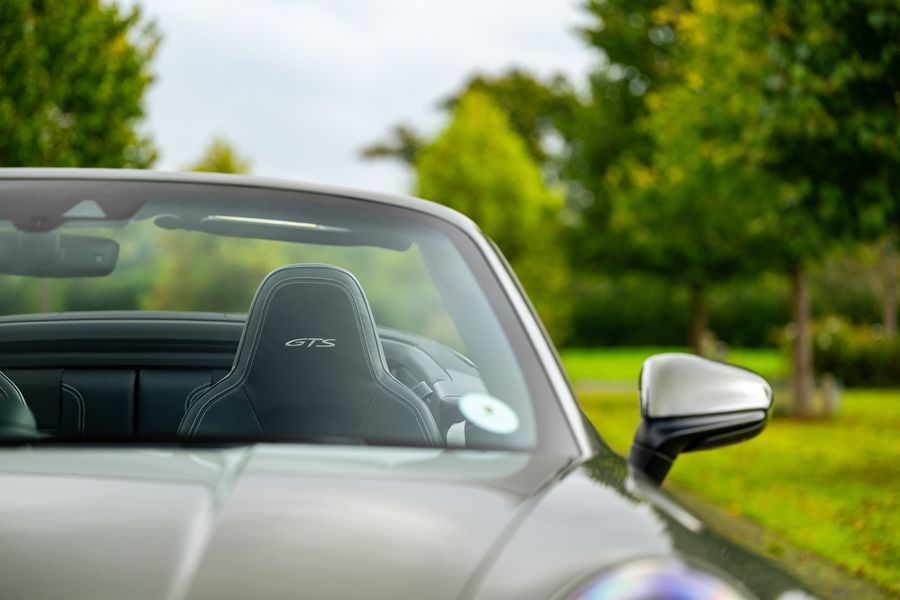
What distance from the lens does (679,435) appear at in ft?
8.11

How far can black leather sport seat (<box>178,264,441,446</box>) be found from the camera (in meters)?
2.96

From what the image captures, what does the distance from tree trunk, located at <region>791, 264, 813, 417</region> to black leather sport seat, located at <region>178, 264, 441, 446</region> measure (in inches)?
897

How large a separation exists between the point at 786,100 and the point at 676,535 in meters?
10.1

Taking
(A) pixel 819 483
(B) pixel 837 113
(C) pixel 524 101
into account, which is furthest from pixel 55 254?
(C) pixel 524 101

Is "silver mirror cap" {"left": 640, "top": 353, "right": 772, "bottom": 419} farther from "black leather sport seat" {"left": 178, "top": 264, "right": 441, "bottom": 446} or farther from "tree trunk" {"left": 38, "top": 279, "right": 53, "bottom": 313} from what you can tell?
"tree trunk" {"left": 38, "top": 279, "right": 53, "bottom": 313}

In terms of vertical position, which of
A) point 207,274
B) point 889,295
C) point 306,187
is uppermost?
point 306,187

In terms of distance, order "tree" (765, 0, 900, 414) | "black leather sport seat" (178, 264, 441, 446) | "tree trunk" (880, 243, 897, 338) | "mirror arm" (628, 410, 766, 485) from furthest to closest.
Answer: "tree trunk" (880, 243, 897, 338)
"tree" (765, 0, 900, 414)
"black leather sport seat" (178, 264, 441, 446)
"mirror arm" (628, 410, 766, 485)

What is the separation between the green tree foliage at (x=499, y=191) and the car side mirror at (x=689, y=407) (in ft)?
108

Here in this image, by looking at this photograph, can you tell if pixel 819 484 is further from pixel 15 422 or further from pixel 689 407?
pixel 15 422

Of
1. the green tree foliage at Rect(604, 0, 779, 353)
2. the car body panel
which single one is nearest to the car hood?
the car body panel

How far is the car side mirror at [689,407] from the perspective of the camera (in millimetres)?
2457

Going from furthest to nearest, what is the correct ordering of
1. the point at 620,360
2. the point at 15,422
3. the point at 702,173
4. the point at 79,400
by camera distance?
the point at 620,360 → the point at 702,173 → the point at 79,400 → the point at 15,422

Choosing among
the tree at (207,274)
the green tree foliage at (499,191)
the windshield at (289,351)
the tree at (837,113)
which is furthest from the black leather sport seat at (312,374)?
the tree at (207,274)

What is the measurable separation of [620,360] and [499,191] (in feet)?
62.6
